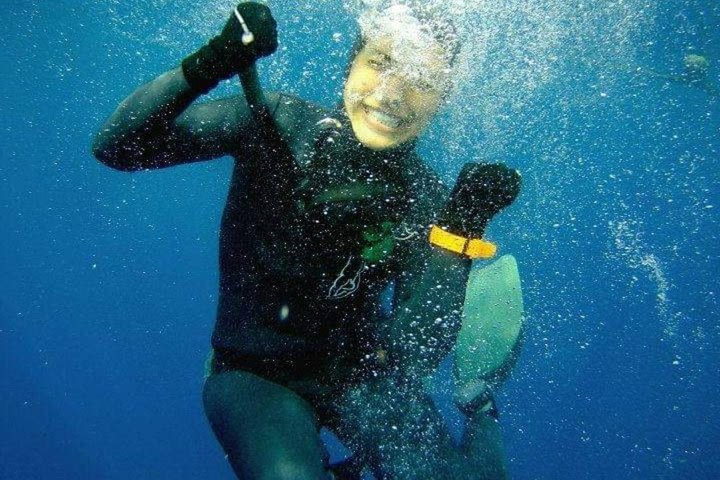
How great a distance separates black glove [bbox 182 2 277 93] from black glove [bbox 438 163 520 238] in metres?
1.02

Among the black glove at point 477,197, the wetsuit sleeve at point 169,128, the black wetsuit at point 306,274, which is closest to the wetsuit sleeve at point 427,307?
the black wetsuit at point 306,274

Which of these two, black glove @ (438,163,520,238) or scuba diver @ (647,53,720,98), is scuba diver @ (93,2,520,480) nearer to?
black glove @ (438,163,520,238)

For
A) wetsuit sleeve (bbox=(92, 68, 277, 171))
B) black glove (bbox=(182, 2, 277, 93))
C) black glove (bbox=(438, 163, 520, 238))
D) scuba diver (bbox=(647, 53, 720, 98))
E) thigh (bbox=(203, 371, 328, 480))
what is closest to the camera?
black glove (bbox=(182, 2, 277, 93))

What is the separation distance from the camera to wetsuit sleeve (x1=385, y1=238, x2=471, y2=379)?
2.21 metres

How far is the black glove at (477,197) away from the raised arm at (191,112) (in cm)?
98

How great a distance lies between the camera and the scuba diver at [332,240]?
202 cm

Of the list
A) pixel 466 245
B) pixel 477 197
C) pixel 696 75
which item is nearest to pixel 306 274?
pixel 466 245

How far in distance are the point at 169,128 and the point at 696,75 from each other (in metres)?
16.4

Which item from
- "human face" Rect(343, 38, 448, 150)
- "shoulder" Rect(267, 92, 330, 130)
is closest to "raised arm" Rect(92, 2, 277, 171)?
"shoulder" Rect(267, 92, 330, 130)

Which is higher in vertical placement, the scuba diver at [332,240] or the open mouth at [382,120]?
the open mouth at [382,120]

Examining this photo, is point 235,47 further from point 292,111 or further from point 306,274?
point 306,274

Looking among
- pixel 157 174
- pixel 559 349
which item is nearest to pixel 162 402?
pixel 157 174

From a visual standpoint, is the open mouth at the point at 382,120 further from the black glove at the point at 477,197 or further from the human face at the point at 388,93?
the black glove at the point at 477,197

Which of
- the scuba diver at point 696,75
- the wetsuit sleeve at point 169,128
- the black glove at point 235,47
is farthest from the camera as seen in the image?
the scuba diver at point 696,75
